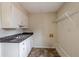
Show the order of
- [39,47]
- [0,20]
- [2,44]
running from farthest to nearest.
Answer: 1. [39,47]
2. [0,20]
3. [2,44]

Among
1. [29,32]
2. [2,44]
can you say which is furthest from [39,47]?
[2,44]

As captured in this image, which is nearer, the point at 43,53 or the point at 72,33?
the point at 72,33

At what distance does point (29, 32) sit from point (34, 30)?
1.03 feet

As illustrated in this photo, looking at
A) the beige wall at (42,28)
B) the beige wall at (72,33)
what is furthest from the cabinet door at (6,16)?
the beige wall at (42,28)

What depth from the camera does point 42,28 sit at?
223 inches

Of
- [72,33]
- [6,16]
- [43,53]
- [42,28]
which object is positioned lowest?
[43,53]

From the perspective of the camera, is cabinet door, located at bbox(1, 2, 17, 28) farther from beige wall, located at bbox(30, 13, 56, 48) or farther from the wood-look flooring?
beige wall, located at bbox(30, 13, 56, 48)

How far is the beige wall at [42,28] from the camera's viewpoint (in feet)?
18.3

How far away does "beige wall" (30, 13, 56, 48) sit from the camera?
18.3 feet

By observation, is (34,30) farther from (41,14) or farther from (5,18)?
(5,18)

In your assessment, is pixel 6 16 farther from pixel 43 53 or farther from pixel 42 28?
pixel 42 28

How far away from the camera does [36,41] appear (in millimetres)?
5629

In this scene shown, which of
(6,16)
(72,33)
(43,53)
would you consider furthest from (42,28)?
(72,33)

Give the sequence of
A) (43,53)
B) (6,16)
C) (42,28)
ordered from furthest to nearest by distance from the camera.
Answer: (42,28) → (43,53) → (6,16)
